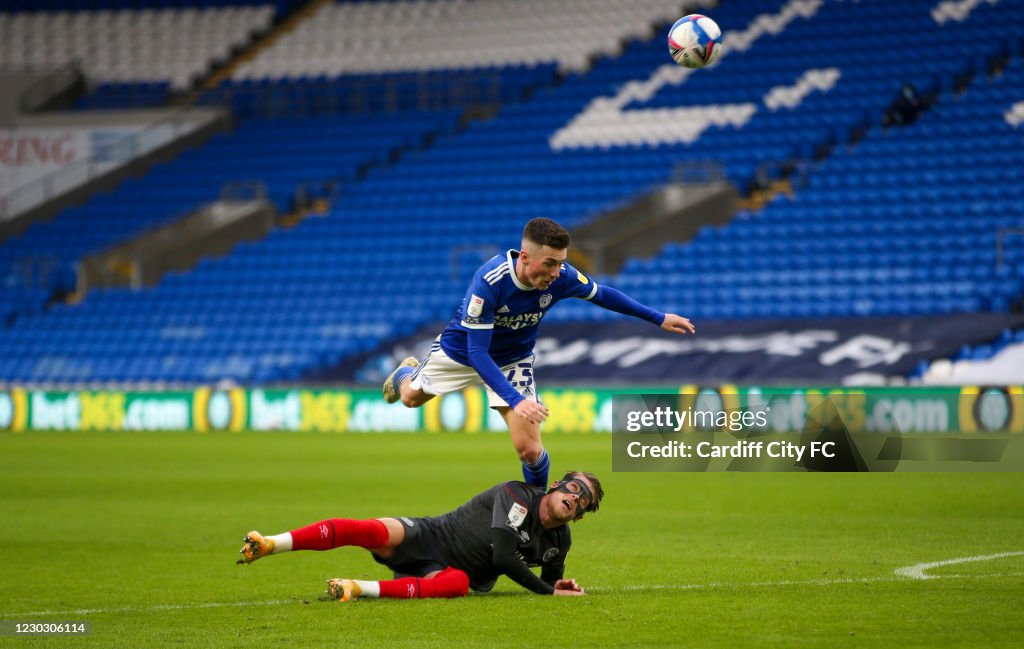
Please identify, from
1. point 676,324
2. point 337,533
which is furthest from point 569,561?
point 337,533

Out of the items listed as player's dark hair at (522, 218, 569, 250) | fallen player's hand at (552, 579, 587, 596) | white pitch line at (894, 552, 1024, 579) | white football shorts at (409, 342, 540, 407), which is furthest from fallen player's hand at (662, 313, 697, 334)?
fallen player's hand at (552, 579, 587, 596)

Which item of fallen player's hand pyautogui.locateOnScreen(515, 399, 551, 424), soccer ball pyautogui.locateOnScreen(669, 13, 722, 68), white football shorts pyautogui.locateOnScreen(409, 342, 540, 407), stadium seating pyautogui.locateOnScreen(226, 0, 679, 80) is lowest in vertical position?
fallen player's hand pyautogui.locateOnScreen(515, 399, 551, 424)

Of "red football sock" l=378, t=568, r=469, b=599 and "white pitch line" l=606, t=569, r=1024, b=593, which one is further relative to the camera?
"white pitch line" l=606, t=569, r=1024, b=593

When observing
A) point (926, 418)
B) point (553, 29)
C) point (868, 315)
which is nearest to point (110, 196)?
point (553, 29)

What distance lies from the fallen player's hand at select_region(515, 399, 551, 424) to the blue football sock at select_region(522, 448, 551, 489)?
778 millimetres

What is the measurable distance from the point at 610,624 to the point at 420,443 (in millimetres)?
14943

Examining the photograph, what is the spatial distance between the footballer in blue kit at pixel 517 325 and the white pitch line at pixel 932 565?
1893mm

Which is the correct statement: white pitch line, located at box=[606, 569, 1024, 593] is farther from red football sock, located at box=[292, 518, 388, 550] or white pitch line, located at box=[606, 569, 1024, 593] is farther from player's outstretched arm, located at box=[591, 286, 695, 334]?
player's outstretched arm, located at box=[591, 286, 695, 334]

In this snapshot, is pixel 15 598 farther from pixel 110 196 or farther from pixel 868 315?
pixel 110 196

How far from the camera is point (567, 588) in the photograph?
Answer: 8.22m

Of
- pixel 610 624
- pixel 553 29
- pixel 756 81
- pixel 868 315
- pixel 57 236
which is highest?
pixel 553 29

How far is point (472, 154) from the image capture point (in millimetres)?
33531

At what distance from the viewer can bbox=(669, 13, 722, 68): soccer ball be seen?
1341cm

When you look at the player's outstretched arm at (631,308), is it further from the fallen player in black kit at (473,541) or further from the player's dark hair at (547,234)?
the fallen player in black kit at (473,541)
